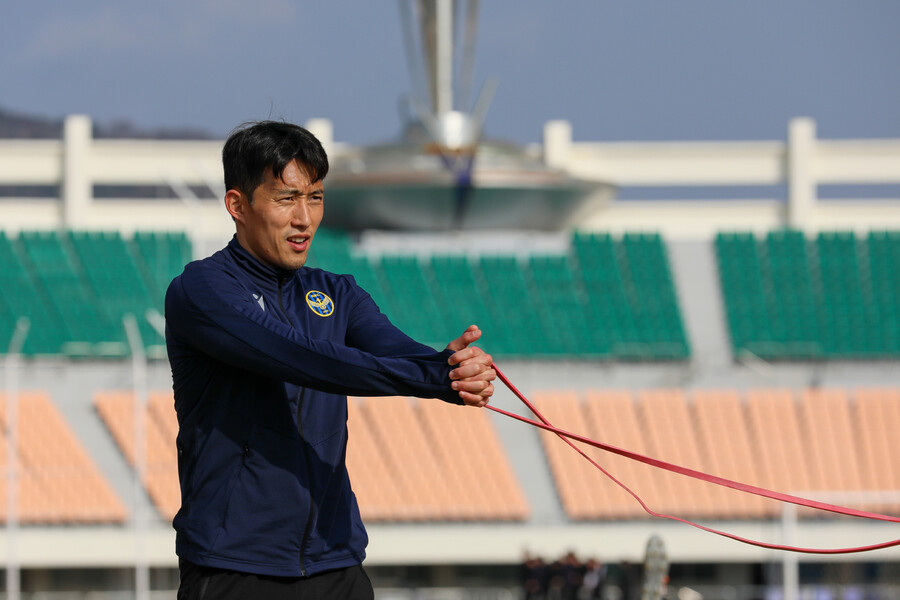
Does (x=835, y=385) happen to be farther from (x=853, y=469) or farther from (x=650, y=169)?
(x=650, y=169)

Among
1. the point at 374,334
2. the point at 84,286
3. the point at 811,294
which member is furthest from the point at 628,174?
the point at 374,334

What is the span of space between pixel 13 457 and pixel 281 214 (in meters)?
22.7

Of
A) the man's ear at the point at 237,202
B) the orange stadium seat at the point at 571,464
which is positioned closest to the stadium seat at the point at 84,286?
the orange stadium seat at the point at 571,464

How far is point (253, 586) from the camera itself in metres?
2.66

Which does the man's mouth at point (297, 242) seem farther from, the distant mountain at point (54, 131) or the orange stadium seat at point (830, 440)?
the distant mountain at point (54, 131)

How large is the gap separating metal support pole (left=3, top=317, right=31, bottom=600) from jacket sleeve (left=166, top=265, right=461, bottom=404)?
20.6 metres

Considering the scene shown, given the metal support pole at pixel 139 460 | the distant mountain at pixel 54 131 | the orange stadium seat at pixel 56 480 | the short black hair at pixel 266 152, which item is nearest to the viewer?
the short black hair at pixel 266 152

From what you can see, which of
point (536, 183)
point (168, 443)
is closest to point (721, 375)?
point (536, 183)

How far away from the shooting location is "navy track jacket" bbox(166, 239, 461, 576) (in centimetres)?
260

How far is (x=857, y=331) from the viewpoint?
28.3 meters

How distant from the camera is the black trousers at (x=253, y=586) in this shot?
2.66 metres

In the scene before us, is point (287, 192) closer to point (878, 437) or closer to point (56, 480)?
point (56, 480)

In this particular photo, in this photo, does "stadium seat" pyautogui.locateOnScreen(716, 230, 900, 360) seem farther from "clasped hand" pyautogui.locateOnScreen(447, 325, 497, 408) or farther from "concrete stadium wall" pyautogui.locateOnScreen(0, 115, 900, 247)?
"clasped hand" pyautogui.locateOnScreen(447, 325, 497, 408)

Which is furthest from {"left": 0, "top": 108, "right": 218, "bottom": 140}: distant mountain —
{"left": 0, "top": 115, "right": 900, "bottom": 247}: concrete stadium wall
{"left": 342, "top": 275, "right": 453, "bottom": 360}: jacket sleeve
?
{"left": 342, "top": 275, "right": 453, "bottom": 360}: jacket sleeve
